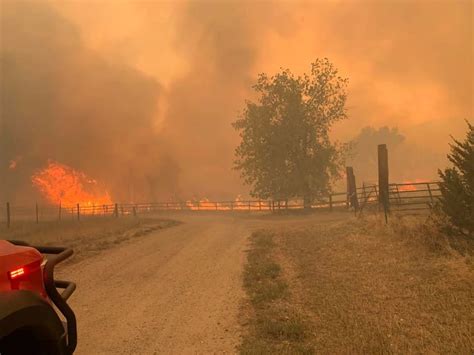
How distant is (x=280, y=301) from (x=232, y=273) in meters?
2.74

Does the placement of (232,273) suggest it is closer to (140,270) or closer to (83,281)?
(140,270)

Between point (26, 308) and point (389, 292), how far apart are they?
6.93 meters

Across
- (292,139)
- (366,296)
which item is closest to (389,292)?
(366,296)

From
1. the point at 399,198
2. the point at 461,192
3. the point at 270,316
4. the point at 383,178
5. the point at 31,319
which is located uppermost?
the point at 383,178

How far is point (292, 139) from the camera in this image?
3512cm

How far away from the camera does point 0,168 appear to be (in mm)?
61344

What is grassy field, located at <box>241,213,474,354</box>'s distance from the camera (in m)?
5.55

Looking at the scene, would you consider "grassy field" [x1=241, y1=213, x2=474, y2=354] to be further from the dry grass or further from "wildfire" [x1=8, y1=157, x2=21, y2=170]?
"wildfire" [x1=8, y1=157, x2=21, y2=170]

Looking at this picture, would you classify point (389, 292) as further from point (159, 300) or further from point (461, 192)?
point (159, 300)

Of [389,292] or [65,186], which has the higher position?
[65,186]

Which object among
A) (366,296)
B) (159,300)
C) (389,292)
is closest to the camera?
(366,296)

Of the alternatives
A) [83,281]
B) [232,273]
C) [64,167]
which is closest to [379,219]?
[232,273]

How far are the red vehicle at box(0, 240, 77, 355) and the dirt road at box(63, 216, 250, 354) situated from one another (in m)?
2.88

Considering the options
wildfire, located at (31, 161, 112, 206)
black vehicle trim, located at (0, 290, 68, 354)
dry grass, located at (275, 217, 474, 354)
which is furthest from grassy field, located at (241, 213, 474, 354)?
wildfire, located at (31, 161, 112, 206)
